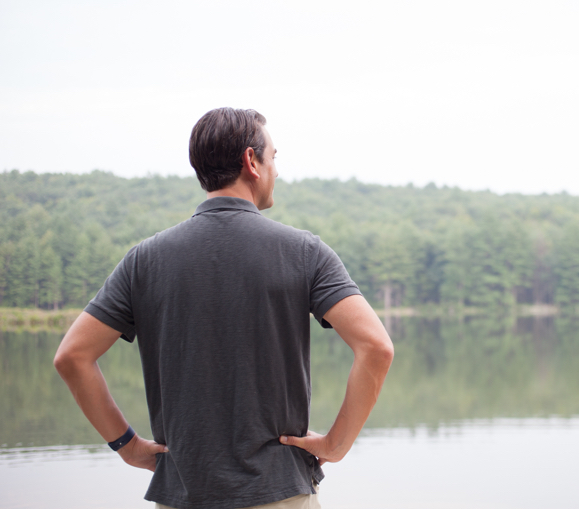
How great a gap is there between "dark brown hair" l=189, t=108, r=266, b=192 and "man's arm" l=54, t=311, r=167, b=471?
1.03ft

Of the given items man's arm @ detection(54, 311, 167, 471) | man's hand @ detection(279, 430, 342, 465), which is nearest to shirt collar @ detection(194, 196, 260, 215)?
man's arm @ detection(54, 311, 167, 471)

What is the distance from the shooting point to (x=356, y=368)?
99 cm

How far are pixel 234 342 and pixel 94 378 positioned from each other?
283mm

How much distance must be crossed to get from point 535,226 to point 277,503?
6053 cm

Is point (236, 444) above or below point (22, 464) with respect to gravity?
above

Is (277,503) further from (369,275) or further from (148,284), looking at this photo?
(369,275)

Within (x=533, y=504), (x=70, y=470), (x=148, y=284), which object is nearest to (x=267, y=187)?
(x=148, y=284)

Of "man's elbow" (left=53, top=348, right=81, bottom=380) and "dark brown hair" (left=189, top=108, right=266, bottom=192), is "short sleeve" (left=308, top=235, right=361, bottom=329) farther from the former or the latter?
"man's elbow" (left=53, top=348, right=81, bottom=380)

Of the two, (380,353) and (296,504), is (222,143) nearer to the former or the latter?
(380,353)

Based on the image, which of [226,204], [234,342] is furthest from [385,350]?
[226,204]

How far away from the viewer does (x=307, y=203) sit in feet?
231

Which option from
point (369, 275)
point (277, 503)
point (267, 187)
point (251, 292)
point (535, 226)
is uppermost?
point (267, 187)

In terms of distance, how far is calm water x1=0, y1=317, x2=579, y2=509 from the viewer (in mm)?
5504

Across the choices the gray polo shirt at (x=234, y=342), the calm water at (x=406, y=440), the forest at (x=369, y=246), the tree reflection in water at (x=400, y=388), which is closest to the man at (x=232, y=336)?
the gray polo shirt at (x=234, y=342)
